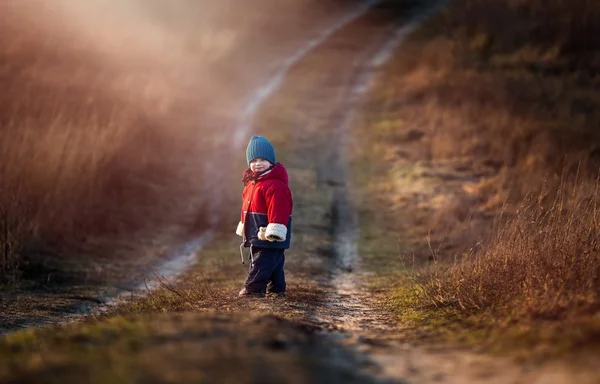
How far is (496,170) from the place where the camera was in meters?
11.6

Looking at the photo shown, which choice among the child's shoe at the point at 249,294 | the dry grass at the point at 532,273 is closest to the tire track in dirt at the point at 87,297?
the child's shoe at the point at 249,294

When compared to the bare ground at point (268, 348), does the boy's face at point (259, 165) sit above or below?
above

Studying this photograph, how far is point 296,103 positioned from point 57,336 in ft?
40.8

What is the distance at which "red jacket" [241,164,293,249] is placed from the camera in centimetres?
580

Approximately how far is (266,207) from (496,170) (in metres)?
6.64

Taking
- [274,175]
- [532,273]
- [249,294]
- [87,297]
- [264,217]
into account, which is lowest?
[87,297]

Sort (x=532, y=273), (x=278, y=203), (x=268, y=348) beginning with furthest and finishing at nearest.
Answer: (x=278, y=203), (x=532, y=273), (x=268, y=348)

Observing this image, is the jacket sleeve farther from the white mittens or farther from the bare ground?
the bare ground

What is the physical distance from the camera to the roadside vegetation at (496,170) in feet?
14.6

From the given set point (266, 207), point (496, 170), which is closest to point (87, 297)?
point (266, 207)

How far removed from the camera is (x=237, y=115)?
15.1 metres

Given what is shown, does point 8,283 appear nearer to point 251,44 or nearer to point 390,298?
point 390,298

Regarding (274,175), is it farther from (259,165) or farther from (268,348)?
(268,348)

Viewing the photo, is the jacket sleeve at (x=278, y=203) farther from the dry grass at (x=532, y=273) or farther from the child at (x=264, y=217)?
the dry grass at (x=532, y=273)
